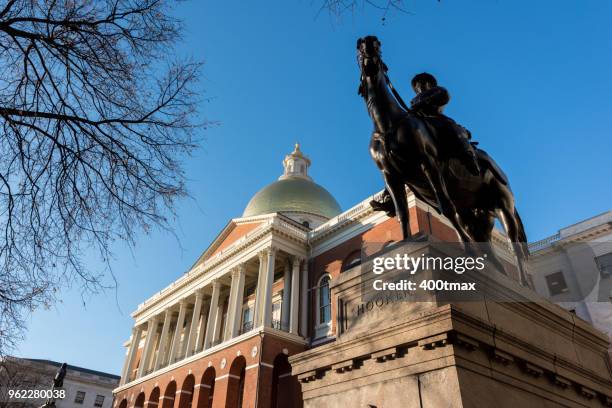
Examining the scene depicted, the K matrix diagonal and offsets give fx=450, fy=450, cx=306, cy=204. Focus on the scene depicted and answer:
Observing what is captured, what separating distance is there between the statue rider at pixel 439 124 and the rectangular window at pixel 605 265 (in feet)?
90.5

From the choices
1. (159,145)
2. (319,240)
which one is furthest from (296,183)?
(159,145)

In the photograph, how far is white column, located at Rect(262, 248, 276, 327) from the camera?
28.1 m

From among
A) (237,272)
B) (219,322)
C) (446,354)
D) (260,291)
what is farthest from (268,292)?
(446,354)

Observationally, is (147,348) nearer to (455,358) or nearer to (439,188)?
(439,188)

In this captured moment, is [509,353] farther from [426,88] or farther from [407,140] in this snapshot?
[426,88]

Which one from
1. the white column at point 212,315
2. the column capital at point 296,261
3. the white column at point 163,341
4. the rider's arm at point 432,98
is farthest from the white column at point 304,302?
the rider's arm at point 432,98

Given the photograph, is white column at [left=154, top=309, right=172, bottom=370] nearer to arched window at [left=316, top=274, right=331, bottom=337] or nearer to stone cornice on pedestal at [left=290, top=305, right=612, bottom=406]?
arched window at [left=316, top=274, right=331, bottom=337]

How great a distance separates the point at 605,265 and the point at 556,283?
3355 mm

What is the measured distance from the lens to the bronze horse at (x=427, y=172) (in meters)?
5.24

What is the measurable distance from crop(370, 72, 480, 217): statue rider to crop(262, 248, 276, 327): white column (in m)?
23.1

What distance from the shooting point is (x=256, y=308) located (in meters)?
29.9

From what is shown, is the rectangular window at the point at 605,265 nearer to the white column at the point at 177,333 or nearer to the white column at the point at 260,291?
the white column at the point at 260,291

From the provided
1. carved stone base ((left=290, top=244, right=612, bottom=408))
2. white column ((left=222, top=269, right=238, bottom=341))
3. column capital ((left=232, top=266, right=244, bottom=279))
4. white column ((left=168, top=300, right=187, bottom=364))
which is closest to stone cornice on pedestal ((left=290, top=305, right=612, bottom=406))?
carved stone base ((left=290, top=244, right=612, bottom=408))

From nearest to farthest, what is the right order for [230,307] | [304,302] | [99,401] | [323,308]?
1. [323,308]
2. [304,302]
3. [230,307]
4. [99,401]
